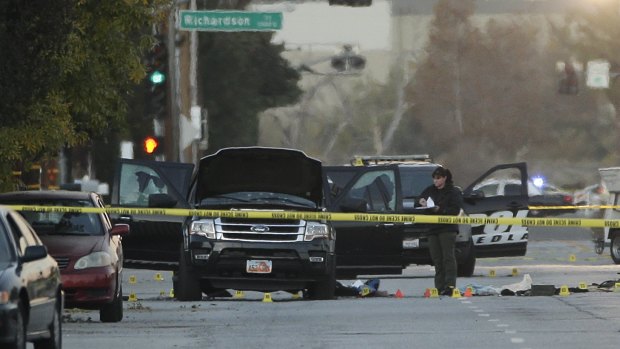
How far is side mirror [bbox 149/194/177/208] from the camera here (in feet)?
89.6

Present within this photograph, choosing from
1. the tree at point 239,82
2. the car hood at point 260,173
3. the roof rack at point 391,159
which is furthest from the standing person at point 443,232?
the tree at point 239,82

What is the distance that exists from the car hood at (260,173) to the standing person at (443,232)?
6.23ft

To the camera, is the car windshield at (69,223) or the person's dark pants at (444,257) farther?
the person's dark pants at (444,257)

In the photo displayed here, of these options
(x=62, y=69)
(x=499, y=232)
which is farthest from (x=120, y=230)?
(x=499, y=232)

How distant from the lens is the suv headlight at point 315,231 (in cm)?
2611

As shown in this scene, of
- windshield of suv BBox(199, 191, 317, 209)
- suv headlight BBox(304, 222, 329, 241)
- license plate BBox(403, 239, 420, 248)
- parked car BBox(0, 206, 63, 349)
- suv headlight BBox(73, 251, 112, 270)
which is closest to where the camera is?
parked car BBox(0, 206, 63, 349)

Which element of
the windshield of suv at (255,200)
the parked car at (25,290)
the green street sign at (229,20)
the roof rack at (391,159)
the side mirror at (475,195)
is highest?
the green street sign at (229,20)

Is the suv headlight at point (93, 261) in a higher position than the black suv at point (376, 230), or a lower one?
lower

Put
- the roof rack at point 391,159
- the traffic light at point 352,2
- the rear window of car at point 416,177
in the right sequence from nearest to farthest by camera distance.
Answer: the rear window of car at point 416,177
the roof rack at point 391,159
the traffic light at point 352,2

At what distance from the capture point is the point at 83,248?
23.3 meters

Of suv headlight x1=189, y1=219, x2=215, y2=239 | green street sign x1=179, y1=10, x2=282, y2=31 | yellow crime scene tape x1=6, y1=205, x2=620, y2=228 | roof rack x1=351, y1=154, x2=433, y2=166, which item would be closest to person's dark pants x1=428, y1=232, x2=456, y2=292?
yellow crime scene tape x1=6, y1=205, x2=620, y2=228

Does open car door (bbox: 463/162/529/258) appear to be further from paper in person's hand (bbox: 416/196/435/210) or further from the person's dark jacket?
paper in person's hand (bbox: 416/196/435/210)

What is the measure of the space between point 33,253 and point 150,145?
25.4 metres

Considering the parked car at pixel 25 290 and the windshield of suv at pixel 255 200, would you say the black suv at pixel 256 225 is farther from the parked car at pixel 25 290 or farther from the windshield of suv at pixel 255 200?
the parked car at pixel 25 290
